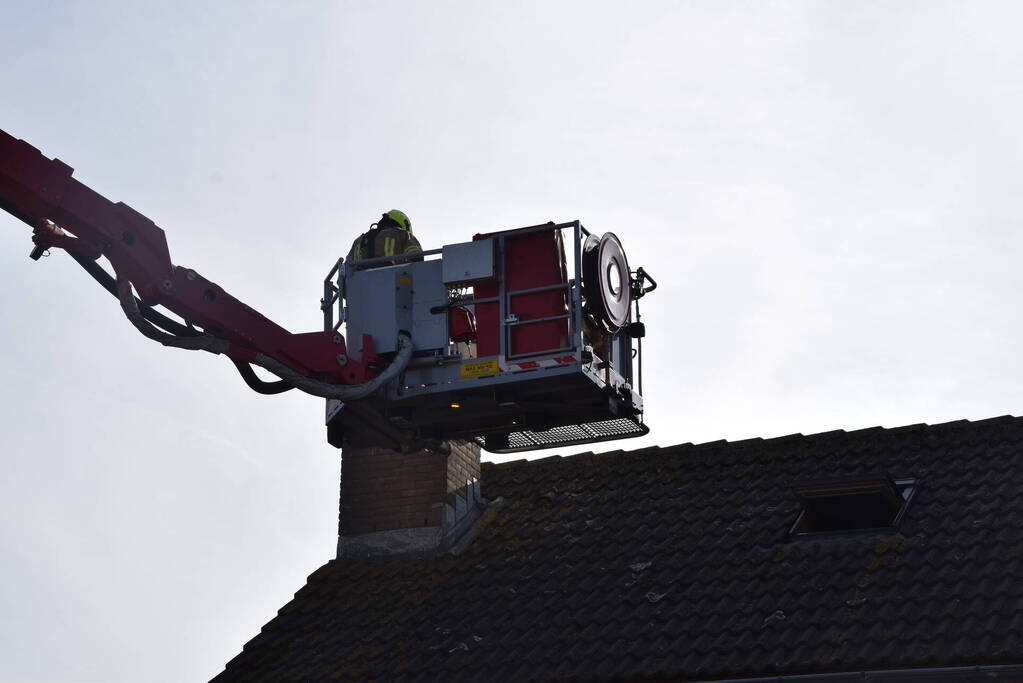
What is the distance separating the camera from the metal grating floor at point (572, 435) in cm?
1546

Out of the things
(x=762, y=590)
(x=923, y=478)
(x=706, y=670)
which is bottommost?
(x=706, y=670)

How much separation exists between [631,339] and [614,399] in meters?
0.67

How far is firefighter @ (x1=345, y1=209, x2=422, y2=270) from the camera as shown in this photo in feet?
50.8

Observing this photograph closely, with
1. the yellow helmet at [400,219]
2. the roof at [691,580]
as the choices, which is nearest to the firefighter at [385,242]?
the yellow helmet at [400,219]

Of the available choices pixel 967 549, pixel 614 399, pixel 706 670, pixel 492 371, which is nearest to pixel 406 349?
pixel 492 371

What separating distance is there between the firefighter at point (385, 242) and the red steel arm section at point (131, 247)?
137cm

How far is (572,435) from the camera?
15695 millimetres

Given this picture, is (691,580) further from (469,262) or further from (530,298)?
(469,262)

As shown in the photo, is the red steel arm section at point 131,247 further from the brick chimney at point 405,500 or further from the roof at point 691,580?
the brick chimney at point 405,500

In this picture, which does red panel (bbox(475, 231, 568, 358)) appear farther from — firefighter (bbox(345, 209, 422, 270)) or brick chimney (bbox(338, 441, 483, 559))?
brick chimney (bbox(338, 441, 483, 559))

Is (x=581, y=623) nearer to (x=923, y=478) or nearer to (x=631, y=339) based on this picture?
(x=631, y=339)

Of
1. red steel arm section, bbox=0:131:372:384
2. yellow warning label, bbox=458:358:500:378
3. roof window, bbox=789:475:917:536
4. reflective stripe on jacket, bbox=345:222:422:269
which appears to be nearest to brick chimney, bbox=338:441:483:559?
reflective stripe on jacket, bbox=345:222:422:269

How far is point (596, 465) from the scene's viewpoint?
18.3 meters

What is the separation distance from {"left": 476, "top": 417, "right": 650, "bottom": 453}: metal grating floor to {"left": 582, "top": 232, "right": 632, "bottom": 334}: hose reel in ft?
3.81
